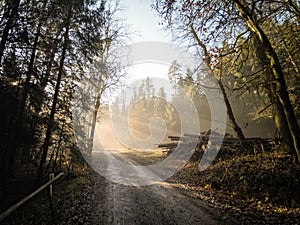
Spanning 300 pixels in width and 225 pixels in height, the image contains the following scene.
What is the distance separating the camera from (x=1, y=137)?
912 centimetres

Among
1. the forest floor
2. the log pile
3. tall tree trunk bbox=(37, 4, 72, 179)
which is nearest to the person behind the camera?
the forest floor

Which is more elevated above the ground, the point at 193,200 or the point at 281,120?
the point at 281,120

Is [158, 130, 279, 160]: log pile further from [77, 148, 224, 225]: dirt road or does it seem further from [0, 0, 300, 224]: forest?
[77, 148, 224, 225]: dirt road

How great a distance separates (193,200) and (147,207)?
6.16ft

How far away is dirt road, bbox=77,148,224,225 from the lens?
580 cm

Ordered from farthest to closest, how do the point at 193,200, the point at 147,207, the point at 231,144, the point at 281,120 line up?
the point at 231,144 < the point at 281,120 < the point at 193,200 < the point at 147,207

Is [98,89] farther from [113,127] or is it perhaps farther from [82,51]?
[113,127]

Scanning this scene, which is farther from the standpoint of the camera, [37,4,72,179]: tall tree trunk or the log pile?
the log pile

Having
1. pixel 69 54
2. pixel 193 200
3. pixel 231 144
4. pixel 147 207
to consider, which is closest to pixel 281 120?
pixel 231 144

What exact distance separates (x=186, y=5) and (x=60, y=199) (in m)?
8.61

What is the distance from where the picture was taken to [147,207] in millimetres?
6855

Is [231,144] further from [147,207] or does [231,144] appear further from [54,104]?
[54,104]

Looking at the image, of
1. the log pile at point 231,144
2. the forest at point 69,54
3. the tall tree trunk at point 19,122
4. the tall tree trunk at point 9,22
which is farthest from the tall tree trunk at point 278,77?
the tall tree trunk at point 19,122

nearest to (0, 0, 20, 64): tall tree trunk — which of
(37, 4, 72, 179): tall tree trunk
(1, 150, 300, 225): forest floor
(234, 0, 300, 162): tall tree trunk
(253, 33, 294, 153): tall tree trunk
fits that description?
(37, 4, 72, 179): tall tree trunk
